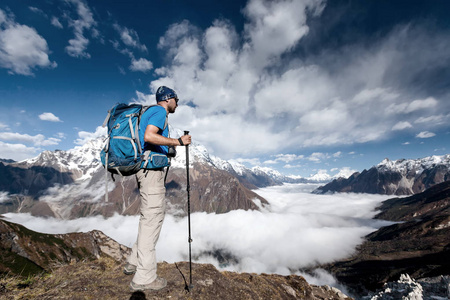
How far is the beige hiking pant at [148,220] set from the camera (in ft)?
19.9

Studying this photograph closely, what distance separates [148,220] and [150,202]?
1.87 ft

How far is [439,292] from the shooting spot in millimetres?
36156

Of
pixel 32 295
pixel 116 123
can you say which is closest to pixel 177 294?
pixel 32 295

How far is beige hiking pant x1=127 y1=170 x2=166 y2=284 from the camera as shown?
19.9 feet

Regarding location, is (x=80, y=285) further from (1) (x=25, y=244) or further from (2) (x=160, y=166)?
(1) (x=25, y=244)

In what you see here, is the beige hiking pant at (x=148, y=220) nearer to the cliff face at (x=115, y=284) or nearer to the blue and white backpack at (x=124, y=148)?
the blue and white backpack at (x=124, y=148)

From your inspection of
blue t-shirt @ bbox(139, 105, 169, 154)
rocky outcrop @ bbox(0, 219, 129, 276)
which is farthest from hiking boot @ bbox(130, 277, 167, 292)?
rocky outcrop @ bbox(0, 219, 129, 276)

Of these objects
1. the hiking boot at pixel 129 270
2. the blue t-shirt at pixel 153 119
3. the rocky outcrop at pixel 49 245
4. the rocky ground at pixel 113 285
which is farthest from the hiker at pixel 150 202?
the rocky outcrop at pixel 49 245

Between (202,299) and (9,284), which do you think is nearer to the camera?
(9,284)

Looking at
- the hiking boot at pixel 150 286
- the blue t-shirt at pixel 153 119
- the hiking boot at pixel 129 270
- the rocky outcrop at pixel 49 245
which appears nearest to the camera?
the hiking boot at pixel 150 286

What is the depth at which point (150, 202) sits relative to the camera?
20.7 ft

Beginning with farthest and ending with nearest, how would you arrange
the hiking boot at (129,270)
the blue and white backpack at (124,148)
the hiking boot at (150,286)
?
1. the hiking boot at (129,270)
2. the hiking boot at (150,286)
3. the blue and white backpack at (124,148)

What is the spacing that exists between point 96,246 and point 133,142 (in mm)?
144261

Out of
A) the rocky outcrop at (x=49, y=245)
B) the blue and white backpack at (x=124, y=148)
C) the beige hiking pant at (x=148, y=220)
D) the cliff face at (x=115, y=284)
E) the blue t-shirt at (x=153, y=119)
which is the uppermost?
the blue t-shirt at (x=153, y=119)
